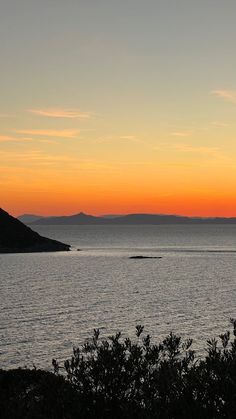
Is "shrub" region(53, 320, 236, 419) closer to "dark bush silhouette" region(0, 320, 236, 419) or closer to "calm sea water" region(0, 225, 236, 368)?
"dark bush silhouette" region(0, 320, 236, 419)

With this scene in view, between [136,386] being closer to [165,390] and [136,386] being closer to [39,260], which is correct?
[165,390]

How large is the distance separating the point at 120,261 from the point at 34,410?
170 meters

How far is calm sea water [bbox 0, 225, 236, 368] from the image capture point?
2231 inches

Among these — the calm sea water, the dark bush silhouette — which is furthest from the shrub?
the calm sea water

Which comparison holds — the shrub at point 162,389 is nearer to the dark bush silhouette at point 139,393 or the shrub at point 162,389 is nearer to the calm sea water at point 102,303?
the dark bush silhouette at point 139,393

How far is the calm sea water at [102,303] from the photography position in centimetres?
5666

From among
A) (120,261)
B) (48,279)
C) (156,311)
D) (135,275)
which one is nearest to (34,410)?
(156,311)

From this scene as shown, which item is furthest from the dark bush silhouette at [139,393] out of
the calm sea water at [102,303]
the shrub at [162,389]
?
the calm sea water at [102,303]

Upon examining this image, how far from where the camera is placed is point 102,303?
88625mm

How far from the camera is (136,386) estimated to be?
1727cm

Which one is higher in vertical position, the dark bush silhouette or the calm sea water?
the dark bush silhouette

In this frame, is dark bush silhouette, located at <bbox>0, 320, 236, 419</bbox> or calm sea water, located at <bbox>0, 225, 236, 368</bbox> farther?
calm sea water, located at <bbox>0, 225, 236, 368</bbox>

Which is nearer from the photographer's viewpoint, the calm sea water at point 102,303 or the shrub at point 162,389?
the shrub at point 162,389

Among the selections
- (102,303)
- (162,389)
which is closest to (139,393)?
(162,389)
